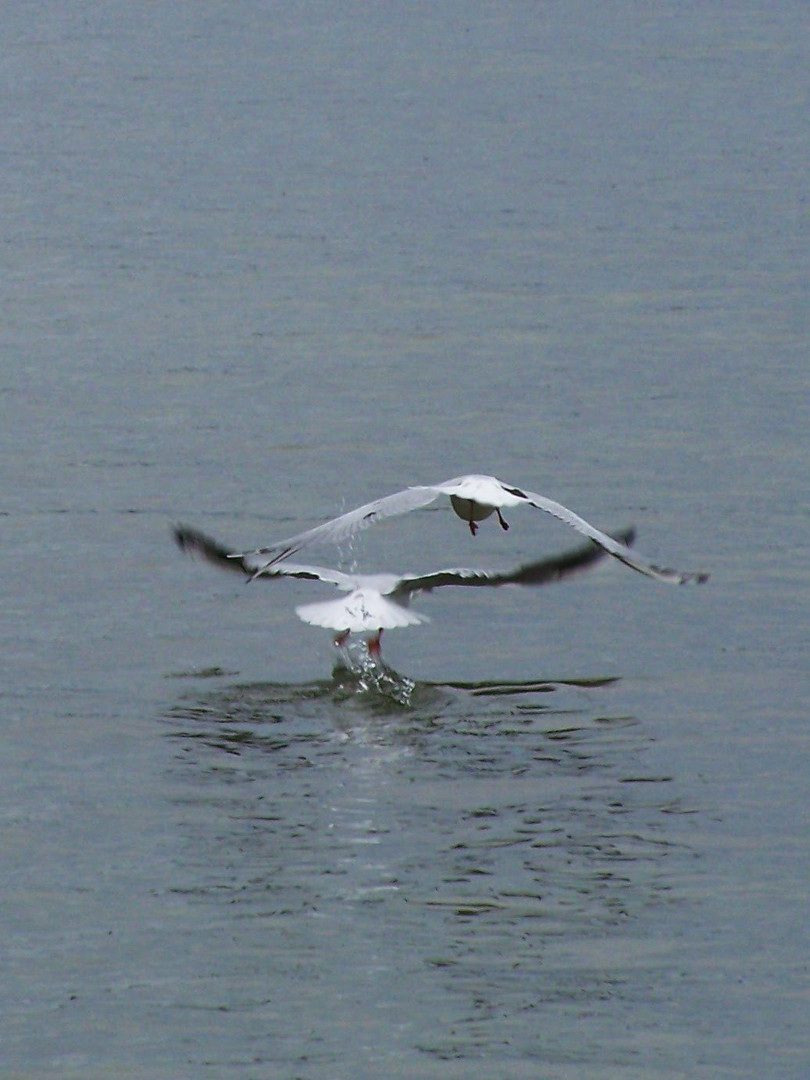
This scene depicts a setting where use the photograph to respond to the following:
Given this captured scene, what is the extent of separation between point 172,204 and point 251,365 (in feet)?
23.0

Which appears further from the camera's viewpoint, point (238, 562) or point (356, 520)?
point (238, 562)

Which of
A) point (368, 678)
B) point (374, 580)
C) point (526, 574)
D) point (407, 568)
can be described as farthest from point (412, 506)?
point (407, 568)

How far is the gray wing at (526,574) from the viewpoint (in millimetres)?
15617

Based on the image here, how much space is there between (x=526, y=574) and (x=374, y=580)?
1.01 m

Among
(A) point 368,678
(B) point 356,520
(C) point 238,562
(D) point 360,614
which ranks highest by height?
(B) point 356,520

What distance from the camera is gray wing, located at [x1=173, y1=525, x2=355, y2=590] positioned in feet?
52.8

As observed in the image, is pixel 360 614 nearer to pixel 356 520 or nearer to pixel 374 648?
pixel 356 520

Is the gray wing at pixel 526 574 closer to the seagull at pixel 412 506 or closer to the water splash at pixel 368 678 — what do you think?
the seagull at pixel 412 506

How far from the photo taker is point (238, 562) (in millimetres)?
16234

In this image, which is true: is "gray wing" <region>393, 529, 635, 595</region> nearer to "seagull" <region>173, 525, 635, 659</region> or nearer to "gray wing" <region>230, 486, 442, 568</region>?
"seagull" <region>173, 525, 635, 659</region>

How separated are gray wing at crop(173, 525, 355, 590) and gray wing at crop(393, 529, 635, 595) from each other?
1.73 feet

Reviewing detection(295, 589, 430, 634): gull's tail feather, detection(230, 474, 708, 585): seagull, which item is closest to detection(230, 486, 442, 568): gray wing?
detection(230, 474, 708, 585): seagull

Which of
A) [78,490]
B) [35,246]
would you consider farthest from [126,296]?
[78,490]

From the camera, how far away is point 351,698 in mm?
15469
